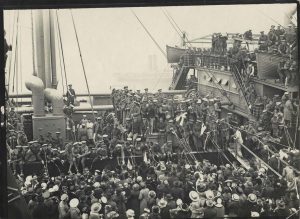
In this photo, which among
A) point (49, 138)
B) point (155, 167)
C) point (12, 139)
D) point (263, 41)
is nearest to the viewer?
point (12, 139)

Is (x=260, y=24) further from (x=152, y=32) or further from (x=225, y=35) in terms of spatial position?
(x=152, y=32)

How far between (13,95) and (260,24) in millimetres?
4469

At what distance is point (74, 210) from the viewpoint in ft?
25.0

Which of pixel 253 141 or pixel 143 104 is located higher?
pixel 143 104

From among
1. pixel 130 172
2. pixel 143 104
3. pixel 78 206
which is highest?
pixel 143 104

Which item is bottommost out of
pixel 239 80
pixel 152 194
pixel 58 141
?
pixel 152 194

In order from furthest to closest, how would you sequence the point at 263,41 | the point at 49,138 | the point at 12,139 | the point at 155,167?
1. the point at 263,41
2. the point at 155,167
3. the point at 49,138
4. the point at 12,139

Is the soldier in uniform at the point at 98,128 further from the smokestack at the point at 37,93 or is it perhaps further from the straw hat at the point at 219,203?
the straw hat at the point at 219,203

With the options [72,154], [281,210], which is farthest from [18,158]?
[281,210]

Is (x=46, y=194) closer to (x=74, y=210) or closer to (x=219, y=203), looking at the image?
(x=74, y=210)

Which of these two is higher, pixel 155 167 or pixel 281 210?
pixel 155 167

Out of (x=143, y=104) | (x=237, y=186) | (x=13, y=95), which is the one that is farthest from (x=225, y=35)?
(x=13, y=95)

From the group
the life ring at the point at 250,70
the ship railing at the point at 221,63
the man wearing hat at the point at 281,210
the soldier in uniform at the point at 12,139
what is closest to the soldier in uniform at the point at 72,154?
the soldier in uniform at the point at 12,139

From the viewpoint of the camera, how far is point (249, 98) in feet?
26.1
